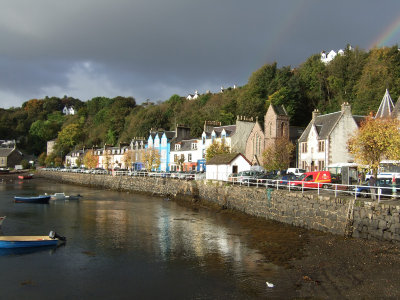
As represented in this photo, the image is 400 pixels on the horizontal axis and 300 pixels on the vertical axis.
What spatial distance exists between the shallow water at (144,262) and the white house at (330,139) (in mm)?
23834

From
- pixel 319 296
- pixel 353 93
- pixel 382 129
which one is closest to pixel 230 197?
Answer: pixel 382 129

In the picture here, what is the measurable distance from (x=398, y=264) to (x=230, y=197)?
20.2 m

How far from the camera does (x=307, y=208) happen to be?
24359mm

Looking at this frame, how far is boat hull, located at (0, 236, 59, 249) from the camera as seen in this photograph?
2034 centimetres

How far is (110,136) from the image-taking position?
137000mm

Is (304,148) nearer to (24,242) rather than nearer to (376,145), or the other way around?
(376,145)

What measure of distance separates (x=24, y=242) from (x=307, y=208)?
1853 centimetres

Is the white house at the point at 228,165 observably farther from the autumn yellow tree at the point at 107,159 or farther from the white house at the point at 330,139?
the autumn yellow tree at the point at 107,159

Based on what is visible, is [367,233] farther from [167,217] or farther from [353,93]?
[353,93]

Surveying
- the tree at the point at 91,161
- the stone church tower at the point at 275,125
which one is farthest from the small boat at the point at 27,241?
the tree at the point at 91,161

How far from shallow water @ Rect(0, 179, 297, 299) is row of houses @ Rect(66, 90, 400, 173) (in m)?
19.5

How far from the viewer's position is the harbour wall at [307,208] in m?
18.8

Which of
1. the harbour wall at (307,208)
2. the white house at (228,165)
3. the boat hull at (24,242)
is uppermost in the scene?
the white house at (228,165)

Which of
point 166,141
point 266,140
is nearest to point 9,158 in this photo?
point 166,141
